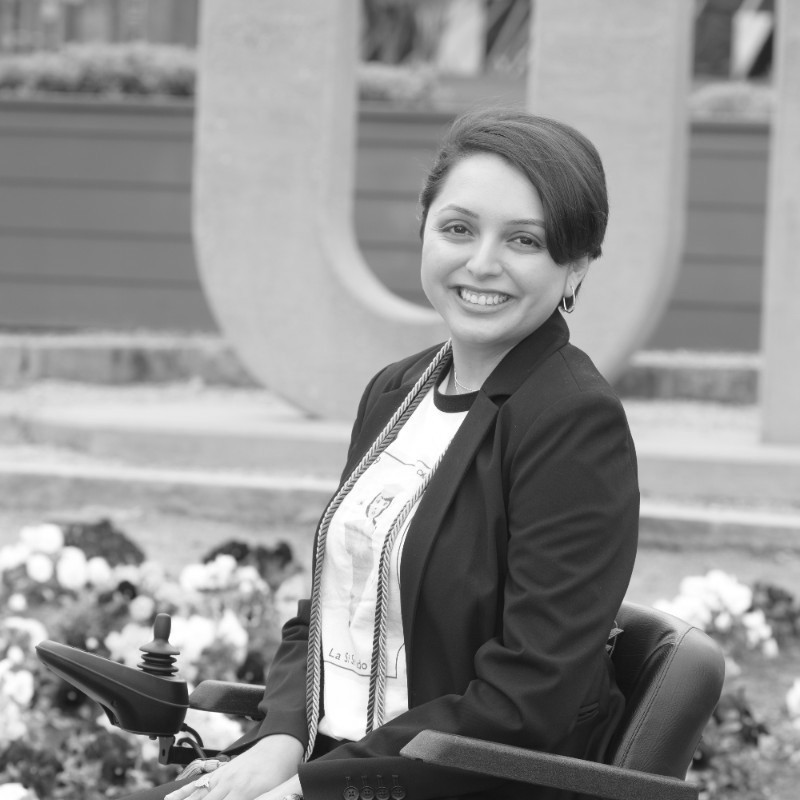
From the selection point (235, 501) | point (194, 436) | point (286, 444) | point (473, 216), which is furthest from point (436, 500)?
point (194, 436)

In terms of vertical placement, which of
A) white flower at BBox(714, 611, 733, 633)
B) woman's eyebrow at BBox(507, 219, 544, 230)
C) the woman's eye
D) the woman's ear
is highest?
woman's eyebrow at BBox(507, 219, 544, 230)

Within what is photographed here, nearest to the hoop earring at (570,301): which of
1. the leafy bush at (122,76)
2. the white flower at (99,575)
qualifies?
the white flower at (99,575)

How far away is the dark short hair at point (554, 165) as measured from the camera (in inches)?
75.4

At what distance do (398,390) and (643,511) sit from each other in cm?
303

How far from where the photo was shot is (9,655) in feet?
11.1

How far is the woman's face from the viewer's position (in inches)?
76.5

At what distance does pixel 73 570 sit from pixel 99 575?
0.25ft

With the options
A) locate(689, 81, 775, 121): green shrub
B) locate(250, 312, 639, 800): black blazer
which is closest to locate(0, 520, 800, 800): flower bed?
locate(250, 312, 639, 800): black blazer

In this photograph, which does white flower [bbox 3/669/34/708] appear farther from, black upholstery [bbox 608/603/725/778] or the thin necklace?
black upholstery [bbox 608/603/725/778]

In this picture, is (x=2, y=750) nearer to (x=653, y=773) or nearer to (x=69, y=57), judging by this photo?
(x=653, y=773)

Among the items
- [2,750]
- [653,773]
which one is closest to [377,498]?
[653,773]

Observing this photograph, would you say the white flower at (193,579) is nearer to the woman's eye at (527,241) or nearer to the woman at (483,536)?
the woman at (483,536)

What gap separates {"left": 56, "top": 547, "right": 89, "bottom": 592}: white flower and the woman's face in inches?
81.3

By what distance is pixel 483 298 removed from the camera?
6.63 ft
